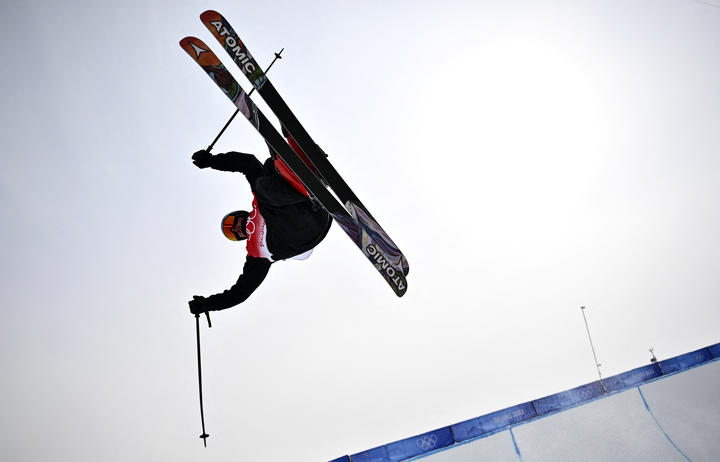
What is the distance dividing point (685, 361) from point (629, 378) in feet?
5.60

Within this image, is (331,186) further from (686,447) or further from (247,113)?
(686,447)

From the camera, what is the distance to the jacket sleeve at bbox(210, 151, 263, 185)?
8.36ft

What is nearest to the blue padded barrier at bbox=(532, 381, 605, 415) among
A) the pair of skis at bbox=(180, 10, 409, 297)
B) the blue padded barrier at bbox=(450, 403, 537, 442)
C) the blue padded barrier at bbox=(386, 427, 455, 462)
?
the blue padded barrier at bbox=(450, 403, 537, 442)

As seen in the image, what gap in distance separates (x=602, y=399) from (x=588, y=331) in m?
3.44

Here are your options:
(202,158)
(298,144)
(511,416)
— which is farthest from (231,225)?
(511,416)

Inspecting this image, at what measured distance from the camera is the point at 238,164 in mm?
2584

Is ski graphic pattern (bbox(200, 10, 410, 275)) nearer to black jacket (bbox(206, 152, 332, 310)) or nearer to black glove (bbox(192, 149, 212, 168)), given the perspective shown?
black jacket (bbox(206, 152, 332, 310))

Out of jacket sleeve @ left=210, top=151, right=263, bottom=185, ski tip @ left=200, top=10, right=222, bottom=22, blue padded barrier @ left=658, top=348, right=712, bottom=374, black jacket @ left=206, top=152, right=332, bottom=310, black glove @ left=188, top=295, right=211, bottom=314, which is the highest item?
ski tip @ left=200, top=10, right=222, bottom=22

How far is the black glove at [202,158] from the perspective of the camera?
2.49 metres

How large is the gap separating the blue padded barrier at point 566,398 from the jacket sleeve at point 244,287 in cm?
460

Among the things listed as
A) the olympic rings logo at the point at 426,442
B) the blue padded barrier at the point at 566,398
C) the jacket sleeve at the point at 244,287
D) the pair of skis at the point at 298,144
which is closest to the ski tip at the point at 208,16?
the pair of skis at the point at 298,144

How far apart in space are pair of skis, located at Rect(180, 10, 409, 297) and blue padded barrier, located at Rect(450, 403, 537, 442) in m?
3.08

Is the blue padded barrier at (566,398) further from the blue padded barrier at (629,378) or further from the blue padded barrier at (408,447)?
the blue padded barrier at (408,447)

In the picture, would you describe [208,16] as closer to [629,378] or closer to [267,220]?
[267,220]
